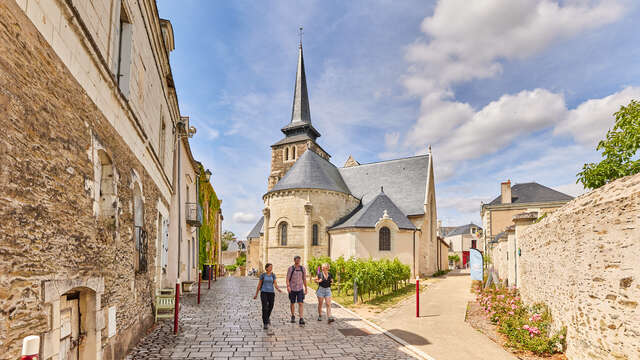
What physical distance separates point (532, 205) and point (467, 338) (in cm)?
3029

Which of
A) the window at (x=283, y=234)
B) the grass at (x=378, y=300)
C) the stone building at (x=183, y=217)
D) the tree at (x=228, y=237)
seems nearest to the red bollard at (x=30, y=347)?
the stone building at (x=183, y=217)

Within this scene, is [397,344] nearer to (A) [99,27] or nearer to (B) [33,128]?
(B) [33,128]

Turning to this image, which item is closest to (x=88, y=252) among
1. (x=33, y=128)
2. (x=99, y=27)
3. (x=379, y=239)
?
(x=33, y=128)

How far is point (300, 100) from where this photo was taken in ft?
147

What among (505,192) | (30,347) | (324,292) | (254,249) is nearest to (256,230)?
(254,249)

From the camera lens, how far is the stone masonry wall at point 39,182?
269cm

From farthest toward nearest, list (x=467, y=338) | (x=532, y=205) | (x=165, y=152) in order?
(x=532, y=205) → (x=165, y=152) → (x=467, y=338)

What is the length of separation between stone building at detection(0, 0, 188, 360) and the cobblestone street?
0.76 metres

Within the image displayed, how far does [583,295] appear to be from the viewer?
5535 mm

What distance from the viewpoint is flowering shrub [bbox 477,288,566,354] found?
6.36 m

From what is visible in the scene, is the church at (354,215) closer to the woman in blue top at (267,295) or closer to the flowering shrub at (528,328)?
the flowering shrub at (528,328)

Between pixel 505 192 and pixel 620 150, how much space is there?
26.9 m

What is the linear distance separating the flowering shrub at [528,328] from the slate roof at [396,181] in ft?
64.4

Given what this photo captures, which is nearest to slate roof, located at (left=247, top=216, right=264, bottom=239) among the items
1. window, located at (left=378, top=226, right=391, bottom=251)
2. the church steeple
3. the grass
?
the church steeple
